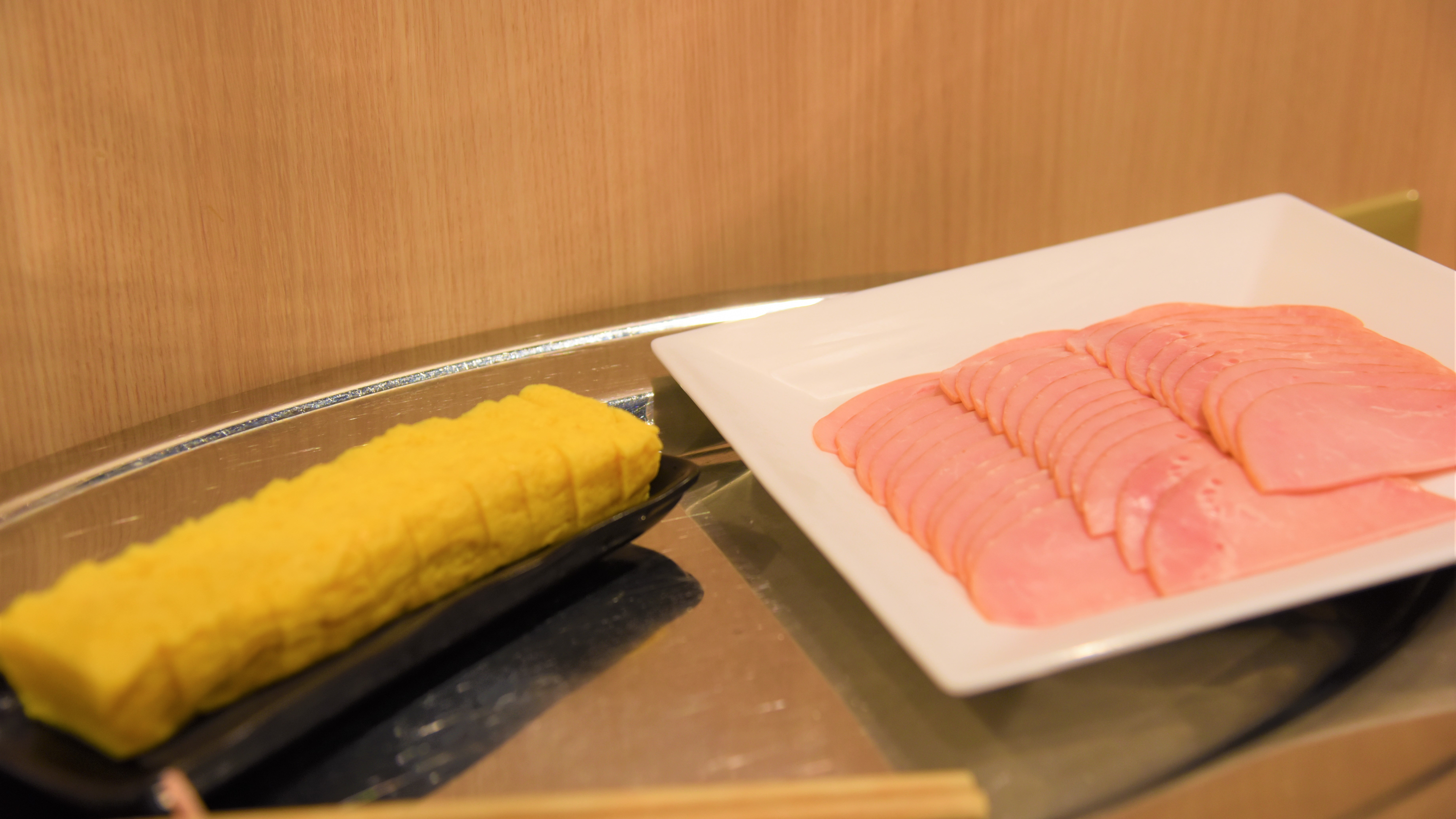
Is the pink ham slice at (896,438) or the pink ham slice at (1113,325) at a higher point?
the pink ham slice at (1113,325)

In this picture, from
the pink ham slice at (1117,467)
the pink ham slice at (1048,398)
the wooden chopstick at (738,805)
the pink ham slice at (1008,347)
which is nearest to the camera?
the wooden chopstick at (738,805)

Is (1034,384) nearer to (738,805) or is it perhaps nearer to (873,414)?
(873,414)

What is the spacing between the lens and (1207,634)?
75cm

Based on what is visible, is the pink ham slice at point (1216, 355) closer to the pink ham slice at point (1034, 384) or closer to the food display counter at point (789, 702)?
the pink ham slice at point (1034, 384)

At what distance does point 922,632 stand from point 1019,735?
0.10 meters

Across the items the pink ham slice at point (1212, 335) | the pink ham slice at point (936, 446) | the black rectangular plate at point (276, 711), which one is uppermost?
the pink ham slice at point (1212, 335)

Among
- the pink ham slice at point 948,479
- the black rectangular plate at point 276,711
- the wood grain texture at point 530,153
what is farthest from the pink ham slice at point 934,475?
the wood grain texture at point 530,153

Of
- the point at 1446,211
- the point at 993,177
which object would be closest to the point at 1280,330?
the point at 993,177

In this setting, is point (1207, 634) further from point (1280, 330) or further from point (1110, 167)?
point (1110, 167)

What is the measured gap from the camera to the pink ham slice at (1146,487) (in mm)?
741

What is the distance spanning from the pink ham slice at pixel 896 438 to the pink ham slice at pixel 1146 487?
186mm

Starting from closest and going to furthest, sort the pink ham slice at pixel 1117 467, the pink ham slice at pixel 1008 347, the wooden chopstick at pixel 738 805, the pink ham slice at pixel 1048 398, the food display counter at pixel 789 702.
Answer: the wooden chopstick at pixel 738 805
the food display counter at pixel 789 702
the pink ham slice at pixel 1117 467
the pink ham slice at pixel 1048 398
the pink ham slice at pixel 1008 347

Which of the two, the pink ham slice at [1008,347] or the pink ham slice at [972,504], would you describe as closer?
the pink ham slice at [972,504]

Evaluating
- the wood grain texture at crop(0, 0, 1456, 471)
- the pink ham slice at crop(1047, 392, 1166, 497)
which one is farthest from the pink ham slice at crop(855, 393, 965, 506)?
the wood grain texture at crop(0, 0, 1456, 471)
